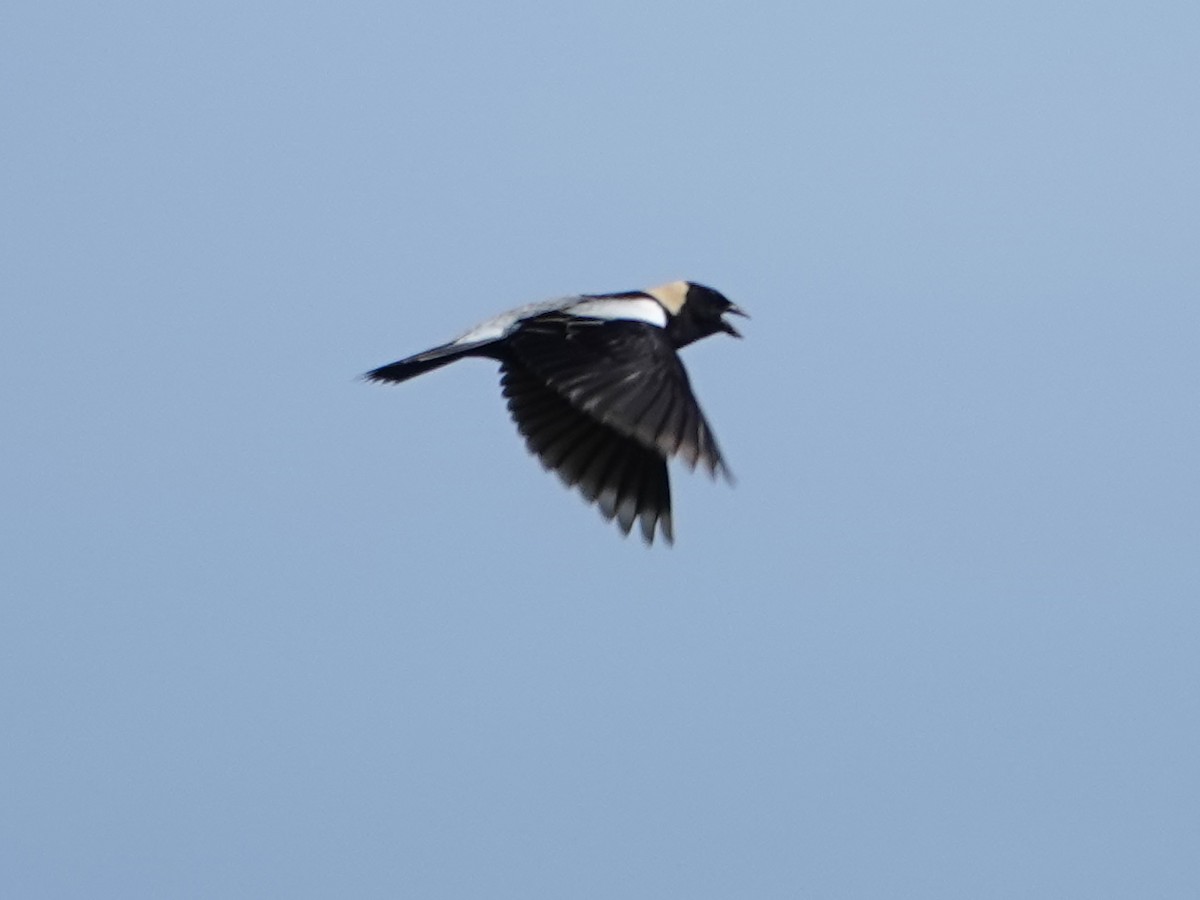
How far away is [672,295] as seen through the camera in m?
9.20

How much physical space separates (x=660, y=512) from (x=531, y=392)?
26.6 inches

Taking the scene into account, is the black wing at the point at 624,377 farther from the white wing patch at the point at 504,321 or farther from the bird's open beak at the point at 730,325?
the bird's open beak at the point at 730,325

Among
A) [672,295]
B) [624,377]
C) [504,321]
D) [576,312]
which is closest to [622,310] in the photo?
[576,312]

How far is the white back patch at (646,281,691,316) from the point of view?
9.12 m

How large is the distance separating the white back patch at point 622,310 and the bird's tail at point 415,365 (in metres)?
0.44

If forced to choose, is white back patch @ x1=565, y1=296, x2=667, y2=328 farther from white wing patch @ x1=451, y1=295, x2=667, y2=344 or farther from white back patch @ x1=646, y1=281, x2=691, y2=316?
white back patch @ x1=646, y1=281, x2=691, y2=316

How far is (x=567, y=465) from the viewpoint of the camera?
805 centimetres

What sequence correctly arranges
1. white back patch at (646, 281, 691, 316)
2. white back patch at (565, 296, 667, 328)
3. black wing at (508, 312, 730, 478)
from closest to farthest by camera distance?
black wing at (508, 312, 730, 478), white back patch at (565, 296, 667, 328), white back patch at (646, 281, 691, 316)

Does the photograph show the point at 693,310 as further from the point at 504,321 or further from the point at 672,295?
the point at 504,321

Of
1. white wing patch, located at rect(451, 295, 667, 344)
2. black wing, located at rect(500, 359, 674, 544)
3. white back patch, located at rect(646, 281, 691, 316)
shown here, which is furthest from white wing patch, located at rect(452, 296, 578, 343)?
white back patch, located at rect(646, 281, 691, 316)

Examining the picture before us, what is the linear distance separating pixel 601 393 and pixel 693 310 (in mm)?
1988

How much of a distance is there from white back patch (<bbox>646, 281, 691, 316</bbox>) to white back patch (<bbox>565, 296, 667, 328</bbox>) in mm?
583

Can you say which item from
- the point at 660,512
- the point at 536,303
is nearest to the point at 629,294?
the point at 536,303

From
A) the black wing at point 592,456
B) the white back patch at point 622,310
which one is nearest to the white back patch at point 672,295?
the white back patch at point 622,310
